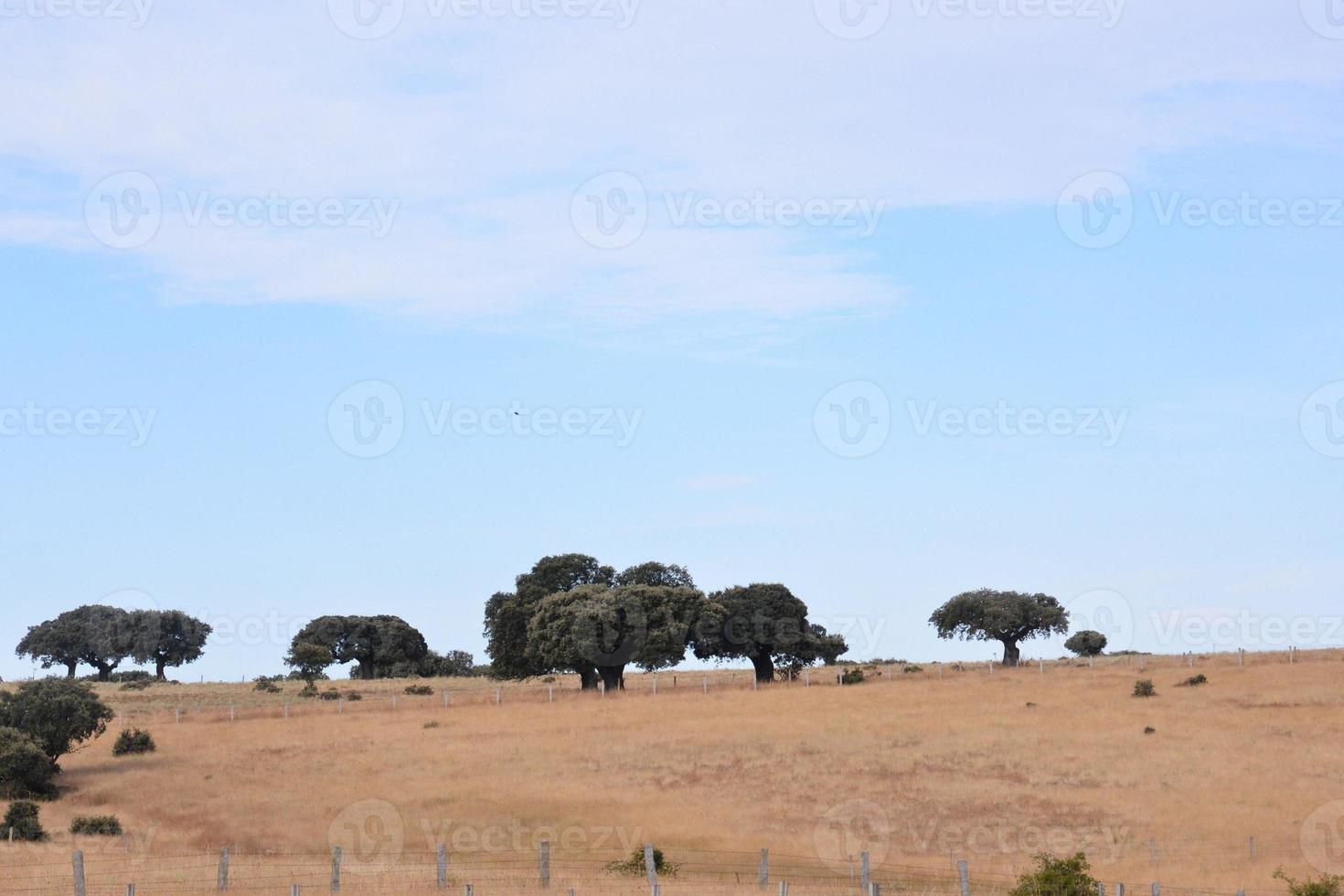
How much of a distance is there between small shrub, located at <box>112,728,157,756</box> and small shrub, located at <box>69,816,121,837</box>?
16682 millimetres

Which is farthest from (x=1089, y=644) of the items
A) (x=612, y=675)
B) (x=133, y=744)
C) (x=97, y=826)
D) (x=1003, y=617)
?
(x=97, y=826)

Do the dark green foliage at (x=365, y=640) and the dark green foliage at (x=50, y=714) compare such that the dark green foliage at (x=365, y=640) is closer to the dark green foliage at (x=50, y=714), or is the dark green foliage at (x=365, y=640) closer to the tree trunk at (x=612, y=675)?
the tree trunk at (x=612, y=675)

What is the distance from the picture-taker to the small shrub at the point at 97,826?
4016 cm

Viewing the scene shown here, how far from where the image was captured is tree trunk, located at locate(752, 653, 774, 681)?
83625 mm

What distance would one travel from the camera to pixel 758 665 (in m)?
84.1

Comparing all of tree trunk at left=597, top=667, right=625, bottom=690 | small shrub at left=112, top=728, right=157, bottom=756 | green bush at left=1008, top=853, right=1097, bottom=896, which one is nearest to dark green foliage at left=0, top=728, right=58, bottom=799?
small shrub at left=112, top=728, right=157, bottom=756

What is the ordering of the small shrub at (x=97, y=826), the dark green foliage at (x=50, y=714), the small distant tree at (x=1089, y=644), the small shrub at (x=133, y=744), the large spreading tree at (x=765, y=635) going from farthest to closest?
the small distant tree at (x=1089, y=644)
the large spreading tree at (x=765, y=635)
the small shrub at (x=133, y=744)
the dark green foliage at (x=50, y=714)
the small shrub at (x=97, y=826)

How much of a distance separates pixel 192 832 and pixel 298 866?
956 cm

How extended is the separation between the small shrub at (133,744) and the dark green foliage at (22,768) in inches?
355

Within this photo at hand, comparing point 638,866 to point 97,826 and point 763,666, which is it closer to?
point 97,826

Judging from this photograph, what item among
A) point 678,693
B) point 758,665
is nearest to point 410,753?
point 678,693

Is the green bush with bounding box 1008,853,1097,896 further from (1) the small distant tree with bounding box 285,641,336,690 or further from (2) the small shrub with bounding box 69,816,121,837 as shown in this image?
(1) the small distant tree with bounding box 285,641,336,690

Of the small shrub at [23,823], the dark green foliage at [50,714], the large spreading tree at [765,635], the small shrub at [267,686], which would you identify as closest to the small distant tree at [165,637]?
the small shrub at [267,686]

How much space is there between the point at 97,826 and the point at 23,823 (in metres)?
2.27
